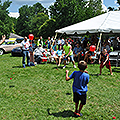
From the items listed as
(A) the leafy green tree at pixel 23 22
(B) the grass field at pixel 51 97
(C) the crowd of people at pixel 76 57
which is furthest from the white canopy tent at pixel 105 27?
(A) the leafy green tree at pixel 23 22

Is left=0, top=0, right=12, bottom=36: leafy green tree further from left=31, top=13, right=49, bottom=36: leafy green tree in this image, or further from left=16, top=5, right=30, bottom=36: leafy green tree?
left=31, top=13, right=49, bottom=36: leafy green tree

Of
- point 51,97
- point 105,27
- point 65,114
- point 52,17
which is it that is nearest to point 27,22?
point 52,17

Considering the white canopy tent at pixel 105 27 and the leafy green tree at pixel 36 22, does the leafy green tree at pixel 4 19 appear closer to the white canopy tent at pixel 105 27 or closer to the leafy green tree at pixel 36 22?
the white canopy tent at pixel 105 27

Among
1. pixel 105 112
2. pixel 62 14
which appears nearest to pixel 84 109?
pixel 105 112

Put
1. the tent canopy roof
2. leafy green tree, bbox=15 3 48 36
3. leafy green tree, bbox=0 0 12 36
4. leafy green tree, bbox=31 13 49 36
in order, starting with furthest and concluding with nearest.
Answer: leafy green tree, bbox=31 13 49 36 < leafy green tree, bbox=15 3 48 36 < leafy green tree, bbox=0 0 12 36 < the tent canopy roof

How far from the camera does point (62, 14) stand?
155 ft

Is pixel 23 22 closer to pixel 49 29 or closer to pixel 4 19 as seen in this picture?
pixel 49 29

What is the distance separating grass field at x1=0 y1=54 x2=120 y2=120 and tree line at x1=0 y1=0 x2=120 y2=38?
25886mm

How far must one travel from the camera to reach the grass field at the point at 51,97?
4.59 metres

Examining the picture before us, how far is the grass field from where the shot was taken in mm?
4594

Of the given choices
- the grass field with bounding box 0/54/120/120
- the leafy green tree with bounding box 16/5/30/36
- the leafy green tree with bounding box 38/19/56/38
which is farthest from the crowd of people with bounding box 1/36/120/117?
the leafy green tree with bounding box 16/5/30/36

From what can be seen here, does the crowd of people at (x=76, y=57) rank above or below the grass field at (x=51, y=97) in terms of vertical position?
above

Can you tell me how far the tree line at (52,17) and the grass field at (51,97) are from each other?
25886 mm

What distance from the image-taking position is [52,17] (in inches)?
2000
